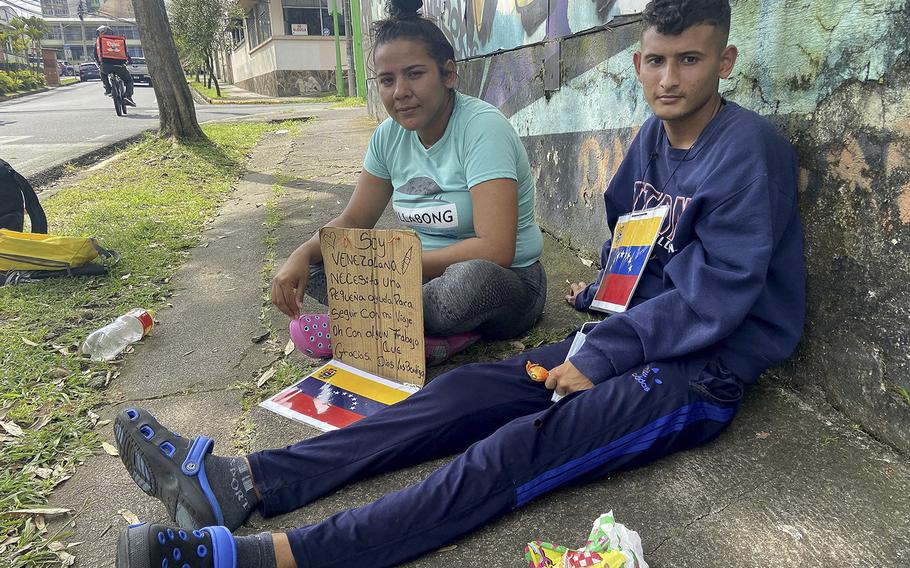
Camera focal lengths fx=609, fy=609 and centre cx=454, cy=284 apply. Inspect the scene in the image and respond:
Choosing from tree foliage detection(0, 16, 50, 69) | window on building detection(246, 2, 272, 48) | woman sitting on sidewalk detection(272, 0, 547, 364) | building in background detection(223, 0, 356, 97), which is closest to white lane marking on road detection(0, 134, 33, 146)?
woman sitting on sidewalk detection(272, 0, 547, 364)

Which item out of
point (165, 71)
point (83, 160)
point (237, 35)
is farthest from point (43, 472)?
point (237, 35)

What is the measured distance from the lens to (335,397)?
83.7 inches

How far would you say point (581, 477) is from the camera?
1.57 meters

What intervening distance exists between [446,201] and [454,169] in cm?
13

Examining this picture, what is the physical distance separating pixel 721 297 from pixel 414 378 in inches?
41.7

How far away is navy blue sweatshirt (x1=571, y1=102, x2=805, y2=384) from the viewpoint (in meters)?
1.56

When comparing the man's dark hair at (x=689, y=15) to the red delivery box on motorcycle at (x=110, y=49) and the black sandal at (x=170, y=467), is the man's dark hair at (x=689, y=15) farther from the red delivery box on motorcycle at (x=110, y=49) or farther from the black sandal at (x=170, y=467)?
the red delivery box on motorcycle at (x=110, y=49)

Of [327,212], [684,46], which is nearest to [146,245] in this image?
[327,212]

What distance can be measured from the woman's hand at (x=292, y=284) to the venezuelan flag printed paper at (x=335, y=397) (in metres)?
0.27

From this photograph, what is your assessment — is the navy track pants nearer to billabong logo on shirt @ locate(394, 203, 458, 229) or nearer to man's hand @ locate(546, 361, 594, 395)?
man's hand @ locate(546, 361, 594, 395)

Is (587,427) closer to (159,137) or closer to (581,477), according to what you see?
(581,477)

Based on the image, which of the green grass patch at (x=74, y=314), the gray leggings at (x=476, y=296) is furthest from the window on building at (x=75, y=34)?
the gray leggings at (x=476, y=296)

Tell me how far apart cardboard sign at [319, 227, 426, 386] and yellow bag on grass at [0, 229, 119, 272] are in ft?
6.50

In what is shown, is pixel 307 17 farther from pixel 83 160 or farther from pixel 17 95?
pixel 83 160
